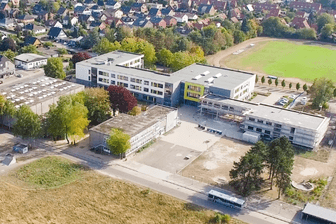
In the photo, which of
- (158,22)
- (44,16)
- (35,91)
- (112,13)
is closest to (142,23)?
(158,22)

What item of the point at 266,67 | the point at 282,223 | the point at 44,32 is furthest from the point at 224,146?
the point at 44,32

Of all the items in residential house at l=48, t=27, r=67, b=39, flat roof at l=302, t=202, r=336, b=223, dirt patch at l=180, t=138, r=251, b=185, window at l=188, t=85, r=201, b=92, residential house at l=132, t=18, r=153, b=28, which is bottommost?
dirt patch at l=180, t=138, r=251, b=185

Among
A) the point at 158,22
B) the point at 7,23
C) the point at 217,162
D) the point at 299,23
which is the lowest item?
the point at 217,162

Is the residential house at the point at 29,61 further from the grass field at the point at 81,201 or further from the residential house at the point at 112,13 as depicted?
the residential house at the point at 112,13

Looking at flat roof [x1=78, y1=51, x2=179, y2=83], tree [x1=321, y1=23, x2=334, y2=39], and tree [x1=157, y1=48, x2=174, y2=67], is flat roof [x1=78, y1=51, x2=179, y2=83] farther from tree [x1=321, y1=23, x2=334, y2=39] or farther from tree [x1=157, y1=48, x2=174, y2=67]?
tree [x1=321, y1=23, x2=334, y2=39]

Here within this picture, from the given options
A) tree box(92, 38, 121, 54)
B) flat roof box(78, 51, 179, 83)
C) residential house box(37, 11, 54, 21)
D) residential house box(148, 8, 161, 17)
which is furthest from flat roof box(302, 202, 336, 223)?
residential house box(148, 8, 161, 17)

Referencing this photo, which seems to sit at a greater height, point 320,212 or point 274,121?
point 274,121

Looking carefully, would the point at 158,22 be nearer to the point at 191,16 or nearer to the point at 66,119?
the point at 191,16
